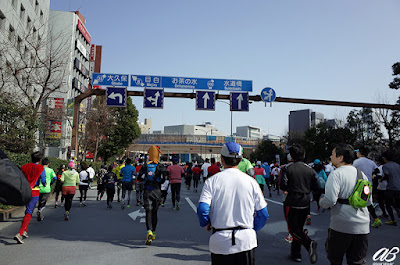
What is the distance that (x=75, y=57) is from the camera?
45875 millimetres

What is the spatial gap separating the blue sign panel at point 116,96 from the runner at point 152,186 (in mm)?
11347

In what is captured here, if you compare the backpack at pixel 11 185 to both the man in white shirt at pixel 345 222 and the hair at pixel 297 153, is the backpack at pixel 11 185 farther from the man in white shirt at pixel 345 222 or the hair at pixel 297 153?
the hair at pixel 297 153

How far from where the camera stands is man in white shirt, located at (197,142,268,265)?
2738 mm

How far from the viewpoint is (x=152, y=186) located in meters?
6.71

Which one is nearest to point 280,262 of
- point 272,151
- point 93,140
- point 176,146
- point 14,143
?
point 14,143

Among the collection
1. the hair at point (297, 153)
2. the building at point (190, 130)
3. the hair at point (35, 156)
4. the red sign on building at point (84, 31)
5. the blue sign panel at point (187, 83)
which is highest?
the red sign on building at point (84, 31)

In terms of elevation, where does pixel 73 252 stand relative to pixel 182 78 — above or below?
below

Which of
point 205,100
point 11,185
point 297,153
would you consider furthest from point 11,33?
point 11,185

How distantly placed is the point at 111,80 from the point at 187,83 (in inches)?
174

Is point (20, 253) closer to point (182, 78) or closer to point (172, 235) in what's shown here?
point (172, 235)

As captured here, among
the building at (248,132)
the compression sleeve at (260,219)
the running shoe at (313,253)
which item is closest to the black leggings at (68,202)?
the running shoe at (313,253)

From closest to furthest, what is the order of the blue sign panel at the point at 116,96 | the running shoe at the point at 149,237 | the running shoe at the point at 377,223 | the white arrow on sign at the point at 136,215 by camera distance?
the running shoe at the point at 149,237
the running shoe at the point at 377,223
the white arrow on sign at the point at 136,215
the blue sign panel at the point at 116,96

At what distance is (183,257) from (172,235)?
177 cm

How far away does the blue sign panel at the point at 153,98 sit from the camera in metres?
17.7
